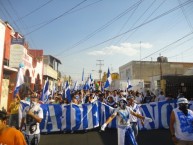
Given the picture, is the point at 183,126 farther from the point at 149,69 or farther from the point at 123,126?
the point at 149,69

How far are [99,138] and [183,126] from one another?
487 cm

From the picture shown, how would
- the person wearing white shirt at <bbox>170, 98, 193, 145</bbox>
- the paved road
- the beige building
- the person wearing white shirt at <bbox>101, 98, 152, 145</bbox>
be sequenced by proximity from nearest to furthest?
the person wearing white shirt at <bbox>170, 98, 193, 145</bbox>, the person wearing white shirt at <bbox>101, 98, 152, 145</bbox>, the paved road, the beige building

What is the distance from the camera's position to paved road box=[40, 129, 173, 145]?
29.4ft

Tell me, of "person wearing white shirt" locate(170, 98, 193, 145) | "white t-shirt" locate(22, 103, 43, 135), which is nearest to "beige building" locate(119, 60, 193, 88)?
"person wearing white shirt" locate(170, 98, 193, 145)

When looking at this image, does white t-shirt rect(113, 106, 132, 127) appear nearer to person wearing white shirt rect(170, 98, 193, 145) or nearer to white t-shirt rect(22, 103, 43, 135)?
person wearing white shirt rect(170, 98, 193, 145)

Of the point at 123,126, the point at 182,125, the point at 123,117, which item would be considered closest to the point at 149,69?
the point at 123,117

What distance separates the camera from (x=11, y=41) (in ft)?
57.1

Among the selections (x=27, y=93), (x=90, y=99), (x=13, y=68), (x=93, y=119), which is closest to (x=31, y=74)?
(x=13, y=68)

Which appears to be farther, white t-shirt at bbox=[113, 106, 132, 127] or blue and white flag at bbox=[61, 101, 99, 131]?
blue and white flag at bbox=[61, 101, 99, 131]

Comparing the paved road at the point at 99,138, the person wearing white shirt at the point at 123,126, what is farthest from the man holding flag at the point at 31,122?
the paved road at the point at 99,138

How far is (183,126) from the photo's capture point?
17.1ft

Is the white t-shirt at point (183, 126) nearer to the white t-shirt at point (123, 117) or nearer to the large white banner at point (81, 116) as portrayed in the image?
the white t-shirt at point (123, 117)

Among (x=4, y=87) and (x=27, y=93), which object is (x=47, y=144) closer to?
(x=27, y=93)

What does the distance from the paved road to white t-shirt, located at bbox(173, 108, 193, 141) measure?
372 centimetres
